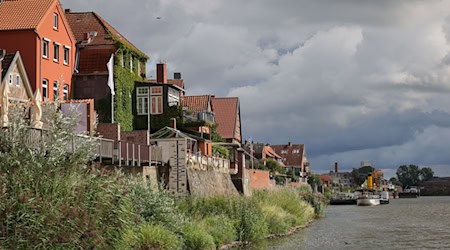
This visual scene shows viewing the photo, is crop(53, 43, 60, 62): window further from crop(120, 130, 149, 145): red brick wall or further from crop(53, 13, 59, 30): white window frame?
crop(120, 130, 149, 145): red brick wall

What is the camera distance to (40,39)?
5500 centimetres

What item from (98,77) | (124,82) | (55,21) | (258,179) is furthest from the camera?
(258,179)

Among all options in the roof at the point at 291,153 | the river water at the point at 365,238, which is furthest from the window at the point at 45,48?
the roof at the point at 291,153

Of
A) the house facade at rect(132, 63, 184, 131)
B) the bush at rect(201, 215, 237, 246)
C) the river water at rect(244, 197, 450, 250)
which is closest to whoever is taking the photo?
the bush at rect(201, 215, 237, 246)

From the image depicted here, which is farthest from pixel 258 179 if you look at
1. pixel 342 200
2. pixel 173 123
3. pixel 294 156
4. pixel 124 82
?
pixel 294 156

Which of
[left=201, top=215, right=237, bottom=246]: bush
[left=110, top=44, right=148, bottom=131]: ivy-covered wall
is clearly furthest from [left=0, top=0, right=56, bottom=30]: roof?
[left=201, top=215, right=237, bottom=246]: bush

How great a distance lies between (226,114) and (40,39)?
44529 millimetres

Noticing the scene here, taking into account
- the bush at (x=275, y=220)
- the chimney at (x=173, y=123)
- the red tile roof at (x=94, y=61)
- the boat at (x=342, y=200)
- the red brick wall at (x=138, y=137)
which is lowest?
the boat at (x=342, y=200)

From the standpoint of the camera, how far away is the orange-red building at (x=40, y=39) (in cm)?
5438

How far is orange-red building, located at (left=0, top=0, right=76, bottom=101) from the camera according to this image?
54375 millimetres

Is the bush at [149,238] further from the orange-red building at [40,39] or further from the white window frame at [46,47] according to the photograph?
the white window frame at [46,47]

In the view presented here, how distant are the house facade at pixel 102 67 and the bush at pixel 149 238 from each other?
32337 millimetres

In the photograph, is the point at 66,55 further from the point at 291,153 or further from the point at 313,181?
the point at 291,153

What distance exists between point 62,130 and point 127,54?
133 feet
